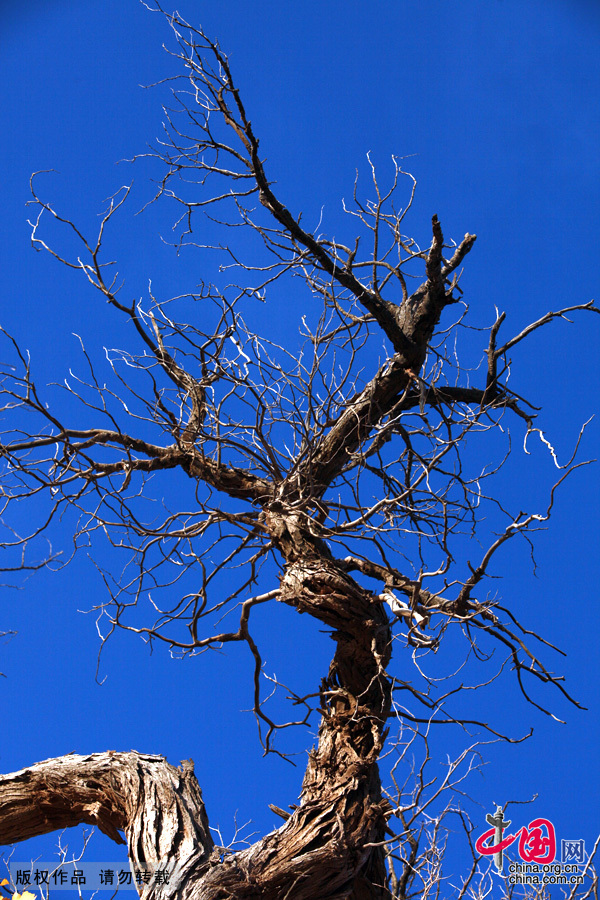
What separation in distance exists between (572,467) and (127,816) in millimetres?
2178

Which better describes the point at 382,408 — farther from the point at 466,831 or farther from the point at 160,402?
the point at 466,831

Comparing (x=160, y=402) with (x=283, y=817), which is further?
(x=160, y=402)

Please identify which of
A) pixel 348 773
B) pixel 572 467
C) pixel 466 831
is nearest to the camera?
pixel 572 467

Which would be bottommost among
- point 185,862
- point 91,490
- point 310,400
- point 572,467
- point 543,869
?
point 543,869

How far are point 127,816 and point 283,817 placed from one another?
2.04 feet

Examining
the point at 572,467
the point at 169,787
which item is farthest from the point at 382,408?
the point at 169,787

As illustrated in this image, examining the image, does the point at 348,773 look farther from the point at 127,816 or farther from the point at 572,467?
the point at 572,467

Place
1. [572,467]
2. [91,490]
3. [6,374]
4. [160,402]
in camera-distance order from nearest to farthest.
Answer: [572,467] < [6,374] < [160,402] < [91,490]

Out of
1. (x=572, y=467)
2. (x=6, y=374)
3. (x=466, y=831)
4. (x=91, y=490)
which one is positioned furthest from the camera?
(x=91, y=490)

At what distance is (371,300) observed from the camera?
3473 mm

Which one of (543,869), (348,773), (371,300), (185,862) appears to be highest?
(371,300)

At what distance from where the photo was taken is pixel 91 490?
365 centimetres

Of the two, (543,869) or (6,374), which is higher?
(6,374)

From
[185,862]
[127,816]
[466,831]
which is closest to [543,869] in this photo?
[466,831]
